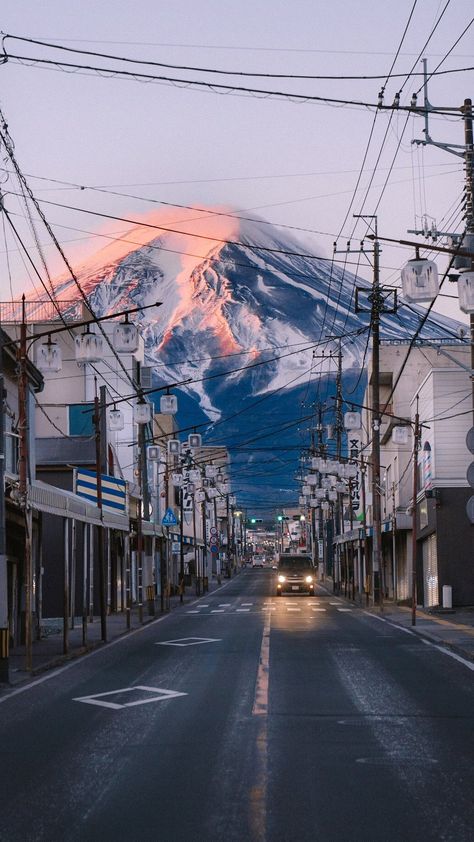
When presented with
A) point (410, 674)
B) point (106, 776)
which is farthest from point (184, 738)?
point (410, 674)

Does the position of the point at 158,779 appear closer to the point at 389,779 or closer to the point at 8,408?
the point at 389,779

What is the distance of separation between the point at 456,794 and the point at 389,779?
879mm

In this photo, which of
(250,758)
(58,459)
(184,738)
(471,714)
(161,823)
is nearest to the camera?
(161,823)

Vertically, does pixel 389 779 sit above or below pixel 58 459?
below

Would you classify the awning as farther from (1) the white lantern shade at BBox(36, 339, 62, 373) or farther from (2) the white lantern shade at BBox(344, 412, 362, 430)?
(2) the white lantern shade at BBox(344, 412, 362, 430)

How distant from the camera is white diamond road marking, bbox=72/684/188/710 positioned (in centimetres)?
1723

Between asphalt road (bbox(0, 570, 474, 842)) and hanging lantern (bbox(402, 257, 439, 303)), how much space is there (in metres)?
7.39

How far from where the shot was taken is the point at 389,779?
1073 centimetres

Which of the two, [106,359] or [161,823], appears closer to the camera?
[161,823]

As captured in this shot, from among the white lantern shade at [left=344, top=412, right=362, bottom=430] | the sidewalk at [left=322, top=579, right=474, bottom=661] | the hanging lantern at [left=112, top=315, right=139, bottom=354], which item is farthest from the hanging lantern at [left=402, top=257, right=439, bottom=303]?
the white lantern shade at [left=344, top=412, right=362, bottom=430]

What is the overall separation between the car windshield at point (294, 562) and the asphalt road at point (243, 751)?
52.3 meters

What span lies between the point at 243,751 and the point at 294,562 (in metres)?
66.0

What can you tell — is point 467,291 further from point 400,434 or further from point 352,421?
point 352,421

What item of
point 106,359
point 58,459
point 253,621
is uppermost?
point 106,359
